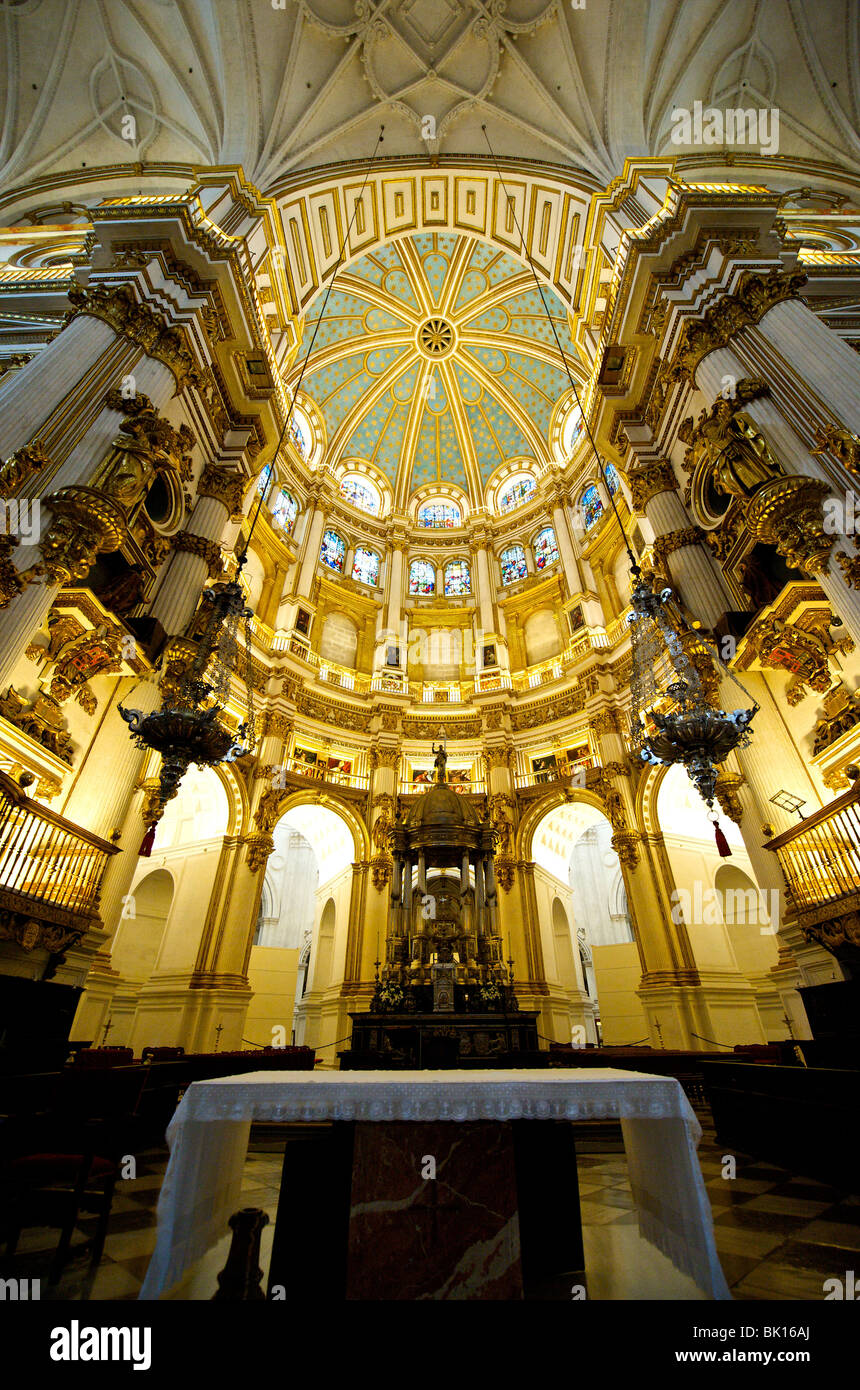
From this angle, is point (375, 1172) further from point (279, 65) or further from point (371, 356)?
point (371, 356)

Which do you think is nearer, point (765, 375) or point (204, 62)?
point (765, 375)

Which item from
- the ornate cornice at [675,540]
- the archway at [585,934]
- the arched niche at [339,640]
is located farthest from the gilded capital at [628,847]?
the arched niche at [339,640]

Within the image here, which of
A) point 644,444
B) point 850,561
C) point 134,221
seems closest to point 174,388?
point 134,221

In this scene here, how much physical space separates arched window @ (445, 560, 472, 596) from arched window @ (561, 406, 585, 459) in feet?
19.8

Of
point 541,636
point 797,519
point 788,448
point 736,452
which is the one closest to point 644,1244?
point 797,519

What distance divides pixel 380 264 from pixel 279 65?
269 inches

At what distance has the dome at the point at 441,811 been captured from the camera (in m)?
13.3

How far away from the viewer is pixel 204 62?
14.4 m

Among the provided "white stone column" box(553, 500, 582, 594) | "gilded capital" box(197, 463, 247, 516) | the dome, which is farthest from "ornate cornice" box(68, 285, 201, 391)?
"white stone column" box(553, 500, 582, 594)

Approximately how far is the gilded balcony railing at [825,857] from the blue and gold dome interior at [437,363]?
17.9 metres

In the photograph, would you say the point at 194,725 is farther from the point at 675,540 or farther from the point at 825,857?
the point at 675,540

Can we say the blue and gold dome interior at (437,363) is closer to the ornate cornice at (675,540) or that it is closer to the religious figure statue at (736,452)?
the ornate cornice at (675,540)

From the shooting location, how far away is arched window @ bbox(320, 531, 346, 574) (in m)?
21.8

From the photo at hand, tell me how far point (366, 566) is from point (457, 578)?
3.85 m
